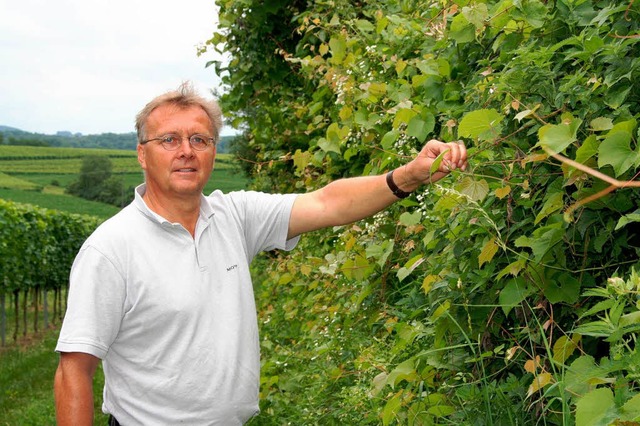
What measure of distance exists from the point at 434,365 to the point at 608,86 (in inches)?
41.6

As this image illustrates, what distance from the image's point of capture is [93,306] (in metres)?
2.84

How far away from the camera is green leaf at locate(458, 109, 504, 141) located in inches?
90.2

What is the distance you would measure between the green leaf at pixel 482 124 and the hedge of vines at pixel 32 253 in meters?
15.2

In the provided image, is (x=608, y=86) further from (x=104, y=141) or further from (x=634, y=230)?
(x=104, y=141)

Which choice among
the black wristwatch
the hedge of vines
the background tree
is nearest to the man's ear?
the black wristwatch

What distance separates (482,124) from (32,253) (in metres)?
17.6

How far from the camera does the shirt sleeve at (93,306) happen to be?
282 centimetres

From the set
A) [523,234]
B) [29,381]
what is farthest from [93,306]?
[29,381]

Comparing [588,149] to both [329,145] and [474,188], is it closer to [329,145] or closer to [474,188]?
[474,188]

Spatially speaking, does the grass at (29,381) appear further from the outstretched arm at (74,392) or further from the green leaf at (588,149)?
the green leaf at (588,149)

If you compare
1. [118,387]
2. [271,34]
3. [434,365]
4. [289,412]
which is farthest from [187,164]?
[271,34]

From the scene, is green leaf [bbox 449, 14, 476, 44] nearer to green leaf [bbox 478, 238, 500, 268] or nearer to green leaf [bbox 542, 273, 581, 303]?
green leaf [bbox 478, 238, 500, 268]

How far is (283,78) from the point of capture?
8.52 metres

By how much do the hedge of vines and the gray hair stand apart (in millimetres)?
13834
